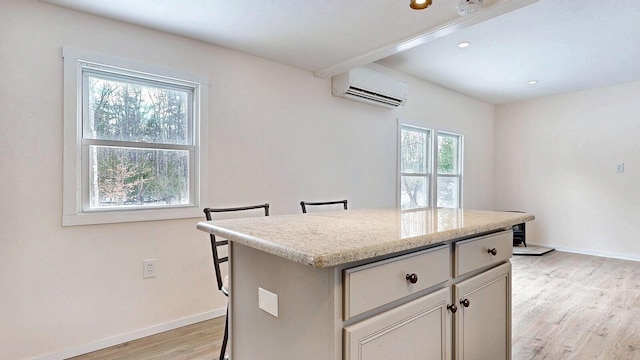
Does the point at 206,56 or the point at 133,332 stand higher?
the point at 206,56

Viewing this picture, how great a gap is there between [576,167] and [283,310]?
571 cm

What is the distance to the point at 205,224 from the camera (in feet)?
4.59

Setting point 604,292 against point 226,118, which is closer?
point 226,118

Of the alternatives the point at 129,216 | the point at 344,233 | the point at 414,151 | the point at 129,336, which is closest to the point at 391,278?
the point at 344,233

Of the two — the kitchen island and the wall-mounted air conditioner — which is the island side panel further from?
the wall-mounted air conditioner

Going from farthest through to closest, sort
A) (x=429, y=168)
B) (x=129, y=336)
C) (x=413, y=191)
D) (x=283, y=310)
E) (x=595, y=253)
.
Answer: (x=595, y=253)
(x=429, y=168)
(x=413, y=191)
(x=129, y=336)
(x=283, y=310)

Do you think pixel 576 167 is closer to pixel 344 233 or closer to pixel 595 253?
pixel 595 253

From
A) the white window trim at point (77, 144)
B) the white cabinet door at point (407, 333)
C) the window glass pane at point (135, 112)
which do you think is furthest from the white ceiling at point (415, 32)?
the white cabinet door at point (407, 333)

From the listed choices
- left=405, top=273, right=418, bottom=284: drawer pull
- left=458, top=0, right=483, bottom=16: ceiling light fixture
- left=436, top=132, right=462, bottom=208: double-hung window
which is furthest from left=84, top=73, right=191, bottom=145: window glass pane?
left=436, top=132, right=462, bottom=208: double-hung window

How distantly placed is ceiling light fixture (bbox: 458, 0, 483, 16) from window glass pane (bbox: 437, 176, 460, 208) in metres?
3.11

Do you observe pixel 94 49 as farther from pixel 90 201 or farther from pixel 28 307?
pixel 28 307

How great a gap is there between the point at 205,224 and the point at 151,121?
1.56 meters

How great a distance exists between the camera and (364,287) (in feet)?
3.37

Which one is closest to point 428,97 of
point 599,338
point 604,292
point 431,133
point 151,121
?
point 431,133
